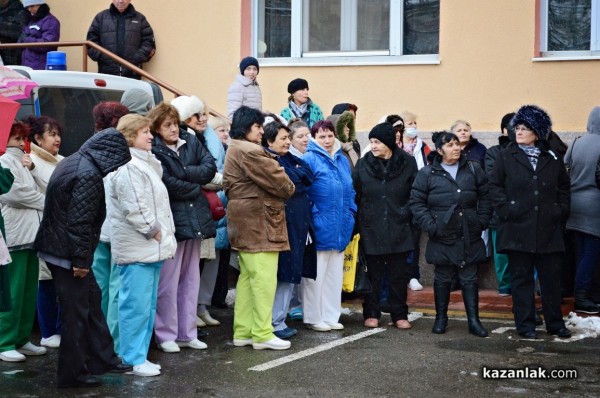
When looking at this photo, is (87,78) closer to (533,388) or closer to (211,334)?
(211,334)

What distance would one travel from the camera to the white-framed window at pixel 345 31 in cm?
1460

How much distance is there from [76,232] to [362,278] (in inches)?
141

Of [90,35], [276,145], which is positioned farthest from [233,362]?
[90,35]

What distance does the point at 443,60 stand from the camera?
14180mm

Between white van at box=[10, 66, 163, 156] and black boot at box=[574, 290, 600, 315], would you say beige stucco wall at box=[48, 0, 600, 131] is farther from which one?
white van at box=[10, 66, 163, 156]

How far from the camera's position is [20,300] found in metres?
9.00

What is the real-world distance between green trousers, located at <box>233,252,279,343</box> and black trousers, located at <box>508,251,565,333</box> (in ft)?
7.32

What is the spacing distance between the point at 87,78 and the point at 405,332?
3871 mm

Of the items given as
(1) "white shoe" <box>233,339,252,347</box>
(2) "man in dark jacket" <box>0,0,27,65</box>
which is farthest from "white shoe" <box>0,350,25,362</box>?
(2) "man in dark jacket" <box>0,0,27,65</box>

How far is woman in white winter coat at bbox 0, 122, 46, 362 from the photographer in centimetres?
896

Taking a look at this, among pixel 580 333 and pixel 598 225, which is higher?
pixel 598 225

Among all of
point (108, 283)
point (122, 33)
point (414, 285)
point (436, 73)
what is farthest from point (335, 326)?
point (122, 33)

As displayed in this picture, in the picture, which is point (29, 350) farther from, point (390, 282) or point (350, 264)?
point (390, 282)

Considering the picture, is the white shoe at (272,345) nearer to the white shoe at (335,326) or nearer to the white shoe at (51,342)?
the white shoe at (335,326)
